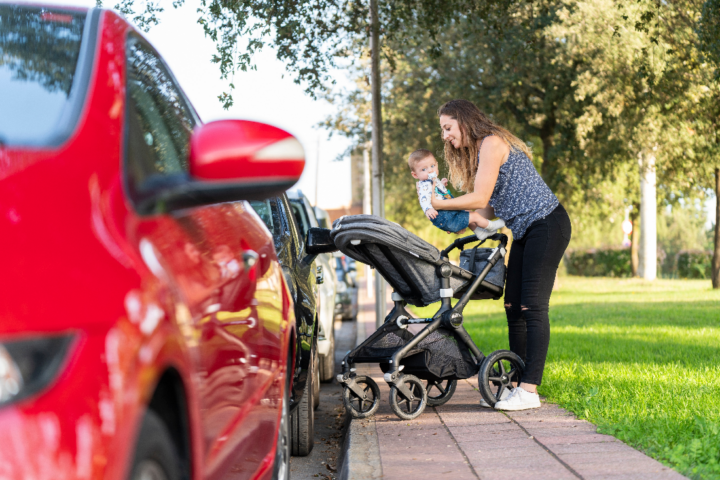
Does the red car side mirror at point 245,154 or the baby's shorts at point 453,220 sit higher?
the red car side mirror at point 245,154

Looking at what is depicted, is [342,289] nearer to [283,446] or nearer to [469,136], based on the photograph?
[469,136]

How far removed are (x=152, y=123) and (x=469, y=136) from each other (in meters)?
3.69

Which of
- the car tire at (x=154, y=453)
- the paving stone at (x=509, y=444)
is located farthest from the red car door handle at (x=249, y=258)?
the paving stone at (x=509, y=444)

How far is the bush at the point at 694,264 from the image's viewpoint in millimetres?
40812

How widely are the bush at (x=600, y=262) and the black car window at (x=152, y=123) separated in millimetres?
45059

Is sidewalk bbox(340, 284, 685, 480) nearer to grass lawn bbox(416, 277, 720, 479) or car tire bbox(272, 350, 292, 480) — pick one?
grass lawn bbox(416, 277, 720, 479)

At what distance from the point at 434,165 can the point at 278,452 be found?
2961 mm

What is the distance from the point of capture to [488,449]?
4.46 meters

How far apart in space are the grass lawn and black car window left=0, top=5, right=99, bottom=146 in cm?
297

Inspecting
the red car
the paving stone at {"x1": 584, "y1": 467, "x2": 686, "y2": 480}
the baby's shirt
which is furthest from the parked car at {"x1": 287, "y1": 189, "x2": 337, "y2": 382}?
the red car

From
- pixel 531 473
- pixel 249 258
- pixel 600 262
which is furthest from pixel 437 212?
pixel 600 262

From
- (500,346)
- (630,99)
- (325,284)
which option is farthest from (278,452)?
(630,99)

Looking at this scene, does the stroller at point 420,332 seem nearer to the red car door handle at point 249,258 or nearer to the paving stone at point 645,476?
the paving stone at point 645,476

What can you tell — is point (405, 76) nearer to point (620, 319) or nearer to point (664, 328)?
point (620, 319)
